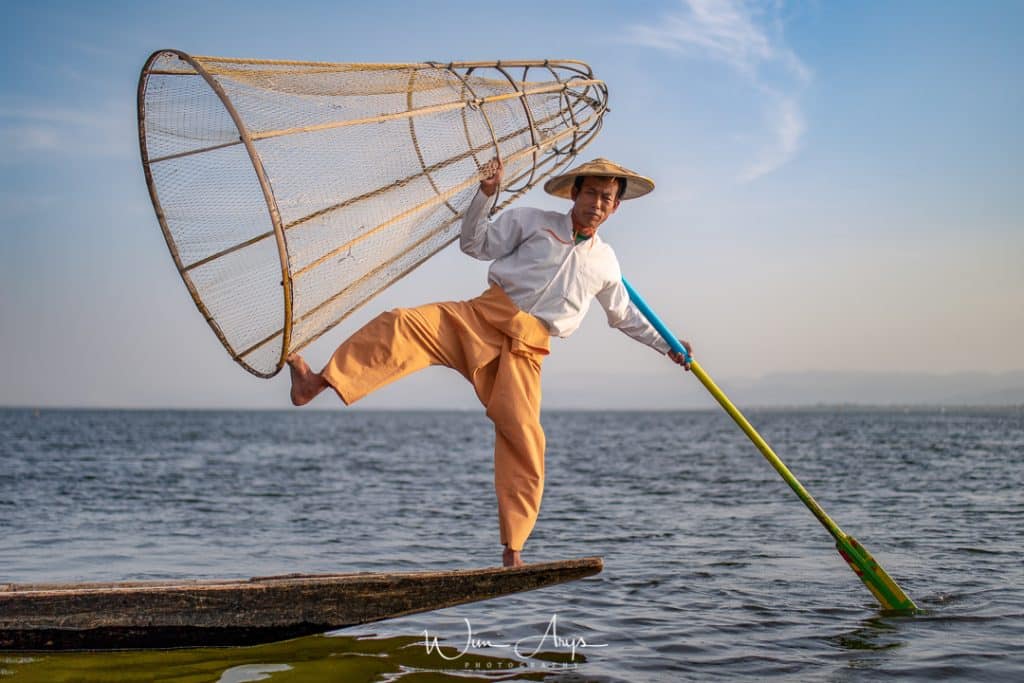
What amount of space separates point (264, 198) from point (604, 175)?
1.85m

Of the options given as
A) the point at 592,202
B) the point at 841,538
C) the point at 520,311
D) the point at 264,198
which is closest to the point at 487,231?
the point at 520,311

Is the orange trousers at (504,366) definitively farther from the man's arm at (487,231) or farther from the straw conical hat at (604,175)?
the straw conical hat at (604,175)

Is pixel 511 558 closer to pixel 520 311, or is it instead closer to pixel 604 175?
pixel 520 311

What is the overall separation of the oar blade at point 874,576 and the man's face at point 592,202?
3.35 metres

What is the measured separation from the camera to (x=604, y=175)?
4938mm

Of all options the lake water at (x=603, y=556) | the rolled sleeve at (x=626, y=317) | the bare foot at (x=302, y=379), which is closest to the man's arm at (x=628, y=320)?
the rolled sleeve at (x=626, y=317)

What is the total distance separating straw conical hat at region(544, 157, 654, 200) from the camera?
16.0 ft

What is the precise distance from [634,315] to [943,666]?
277 cm

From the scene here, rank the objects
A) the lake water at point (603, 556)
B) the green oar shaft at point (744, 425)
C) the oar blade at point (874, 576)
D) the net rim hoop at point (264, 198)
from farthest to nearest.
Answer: the oar blade at point (874, 576) → the green oar shaft at point (744, 425) → the lake water at point (603, 556) → the net rim hoop at point (264, 198)

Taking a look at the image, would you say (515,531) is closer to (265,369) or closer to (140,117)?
(265,369)

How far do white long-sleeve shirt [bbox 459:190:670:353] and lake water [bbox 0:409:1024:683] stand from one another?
6.95 feet

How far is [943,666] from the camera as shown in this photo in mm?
5637

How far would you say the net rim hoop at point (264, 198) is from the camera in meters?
3.79

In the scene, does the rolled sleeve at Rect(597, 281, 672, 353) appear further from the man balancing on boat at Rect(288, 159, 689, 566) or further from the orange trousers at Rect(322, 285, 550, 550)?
the orange trousers at Rect(322, 285, 550, 550)
